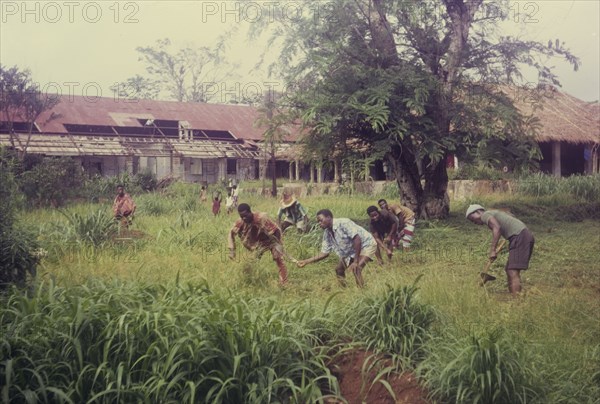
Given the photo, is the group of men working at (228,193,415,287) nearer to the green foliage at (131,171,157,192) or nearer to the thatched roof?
the thatched roof

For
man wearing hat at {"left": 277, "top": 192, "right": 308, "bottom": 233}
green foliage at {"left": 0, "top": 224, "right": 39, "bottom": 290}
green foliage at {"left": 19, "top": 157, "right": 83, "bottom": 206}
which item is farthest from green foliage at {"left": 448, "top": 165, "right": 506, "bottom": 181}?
green foliage at {"left": 0, "top": 224, "right": 39, "bottom": 290}

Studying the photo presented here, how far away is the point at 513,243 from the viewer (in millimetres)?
7496

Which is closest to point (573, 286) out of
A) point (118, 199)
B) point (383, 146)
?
point (383, 146)

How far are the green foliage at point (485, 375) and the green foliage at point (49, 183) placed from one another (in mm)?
13880

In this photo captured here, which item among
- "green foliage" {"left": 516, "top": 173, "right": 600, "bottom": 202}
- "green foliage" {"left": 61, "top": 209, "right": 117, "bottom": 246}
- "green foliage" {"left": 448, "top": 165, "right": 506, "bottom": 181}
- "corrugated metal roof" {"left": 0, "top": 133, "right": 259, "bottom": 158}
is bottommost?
"green foliage" {"left": 61, "top": 209, "right": 117, "bottom": 246}

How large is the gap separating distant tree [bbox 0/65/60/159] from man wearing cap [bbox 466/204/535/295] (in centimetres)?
1607

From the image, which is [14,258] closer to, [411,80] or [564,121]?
[411,80]

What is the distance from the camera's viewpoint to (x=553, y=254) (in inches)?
424

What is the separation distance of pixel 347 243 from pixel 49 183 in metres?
11.4

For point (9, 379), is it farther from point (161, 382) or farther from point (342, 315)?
point (342, 315)

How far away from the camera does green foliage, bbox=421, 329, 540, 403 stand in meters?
4.16

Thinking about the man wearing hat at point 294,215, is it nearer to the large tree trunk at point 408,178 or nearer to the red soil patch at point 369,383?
the large tree trunk at point 408,178

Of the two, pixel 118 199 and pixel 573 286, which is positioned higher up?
pixel 118 199

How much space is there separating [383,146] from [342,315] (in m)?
7.54
